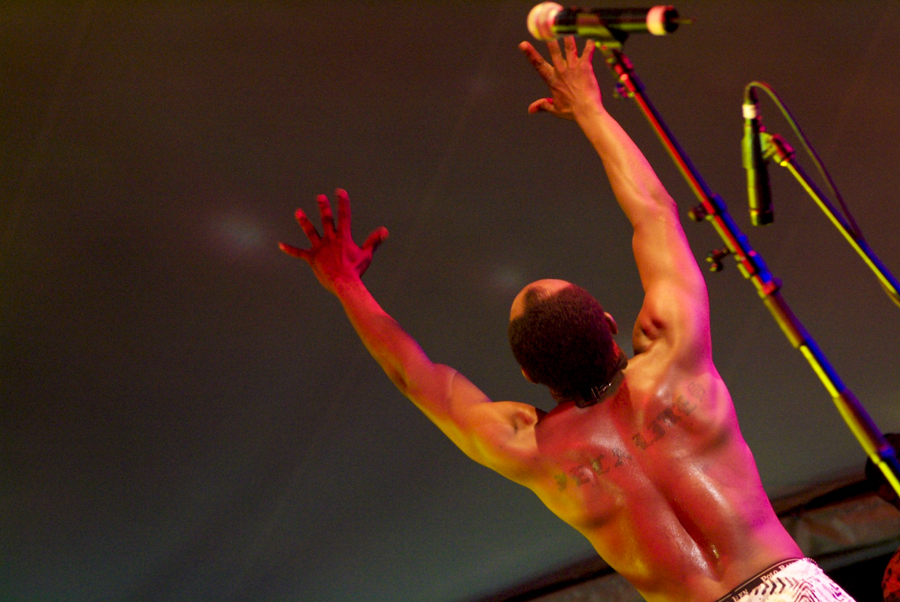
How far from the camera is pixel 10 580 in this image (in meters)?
3.21

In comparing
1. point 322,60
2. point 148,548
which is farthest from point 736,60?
point 148,548

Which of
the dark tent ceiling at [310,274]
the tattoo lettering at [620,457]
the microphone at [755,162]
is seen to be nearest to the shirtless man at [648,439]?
the tattoo lettering at [620,457]

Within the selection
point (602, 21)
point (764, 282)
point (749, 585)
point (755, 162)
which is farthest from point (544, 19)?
point (749, 585)

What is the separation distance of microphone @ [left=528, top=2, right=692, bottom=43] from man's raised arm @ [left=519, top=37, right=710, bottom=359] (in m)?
0.40

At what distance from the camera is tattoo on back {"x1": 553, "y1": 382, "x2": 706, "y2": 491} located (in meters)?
1.64

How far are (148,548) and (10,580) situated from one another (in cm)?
59

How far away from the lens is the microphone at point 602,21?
1.24m

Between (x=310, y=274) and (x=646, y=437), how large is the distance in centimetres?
189

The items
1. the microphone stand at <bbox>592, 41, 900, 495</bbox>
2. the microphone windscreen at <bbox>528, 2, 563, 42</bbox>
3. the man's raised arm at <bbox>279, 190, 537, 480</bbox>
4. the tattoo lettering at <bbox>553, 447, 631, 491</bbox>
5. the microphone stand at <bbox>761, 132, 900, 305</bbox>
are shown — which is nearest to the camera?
the microphone stand at <bbox>592, 41, 900, 495</bbox>

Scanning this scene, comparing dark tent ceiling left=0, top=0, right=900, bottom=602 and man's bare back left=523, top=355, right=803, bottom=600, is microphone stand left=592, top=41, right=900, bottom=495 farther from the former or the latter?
dark tent ceiling left=0, top=0, right=900, bottom=602

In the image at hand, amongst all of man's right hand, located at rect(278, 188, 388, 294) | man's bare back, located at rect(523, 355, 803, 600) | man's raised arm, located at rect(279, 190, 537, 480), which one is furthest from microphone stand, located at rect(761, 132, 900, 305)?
man's right hand, located at rect(278, 188, 388, 294)

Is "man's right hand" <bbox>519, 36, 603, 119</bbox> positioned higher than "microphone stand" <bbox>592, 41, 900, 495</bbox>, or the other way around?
"man's right hand" <bbox>519, 36, 603, 119</bbox>

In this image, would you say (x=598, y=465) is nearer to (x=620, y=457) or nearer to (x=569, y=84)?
(x=620, y=457)

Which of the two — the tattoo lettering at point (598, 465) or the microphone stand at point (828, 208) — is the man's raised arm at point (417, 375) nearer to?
the tattoo lettering at point (598, 465)
